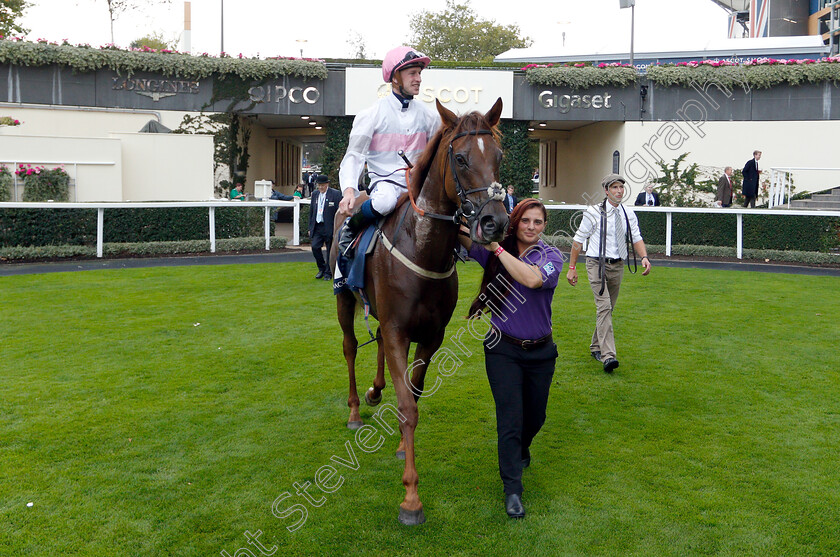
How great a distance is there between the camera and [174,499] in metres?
3.57

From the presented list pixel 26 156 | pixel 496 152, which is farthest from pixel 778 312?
pixel 26 156

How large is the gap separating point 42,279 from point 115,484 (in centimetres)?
744

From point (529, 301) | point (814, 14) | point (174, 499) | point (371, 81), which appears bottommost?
point (174, 499)

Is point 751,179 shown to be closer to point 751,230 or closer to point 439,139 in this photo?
point 751,230

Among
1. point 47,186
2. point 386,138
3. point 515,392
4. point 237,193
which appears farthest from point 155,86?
point 515,392

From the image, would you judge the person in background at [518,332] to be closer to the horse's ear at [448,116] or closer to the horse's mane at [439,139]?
the horse's mane at [439,139]

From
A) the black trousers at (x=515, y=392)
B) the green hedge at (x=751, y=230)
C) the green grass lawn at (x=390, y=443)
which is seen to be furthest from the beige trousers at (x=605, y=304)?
the green hedge at (x=751, y=230)

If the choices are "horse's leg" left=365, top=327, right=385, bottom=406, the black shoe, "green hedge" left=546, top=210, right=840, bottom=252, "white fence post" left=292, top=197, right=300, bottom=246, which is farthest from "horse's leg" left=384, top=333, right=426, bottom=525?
"white fence post" left=292, top=197, right=300, bottom=246

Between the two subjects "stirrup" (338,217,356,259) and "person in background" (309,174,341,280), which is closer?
"stirrup" (338,217,356,259)

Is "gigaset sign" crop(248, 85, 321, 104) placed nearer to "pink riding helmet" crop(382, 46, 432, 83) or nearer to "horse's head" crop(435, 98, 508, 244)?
"pink riding helmet" crop(382, 46, 432, 83)

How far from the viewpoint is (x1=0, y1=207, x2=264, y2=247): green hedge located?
12.1 m

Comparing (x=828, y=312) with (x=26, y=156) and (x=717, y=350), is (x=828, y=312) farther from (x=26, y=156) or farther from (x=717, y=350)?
(x=26, y=156)

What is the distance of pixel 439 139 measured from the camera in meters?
3.47

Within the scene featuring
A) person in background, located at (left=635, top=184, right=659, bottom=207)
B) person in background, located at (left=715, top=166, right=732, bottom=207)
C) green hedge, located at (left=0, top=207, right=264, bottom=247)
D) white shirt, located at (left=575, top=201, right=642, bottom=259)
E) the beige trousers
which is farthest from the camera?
person in background, located at (left=715, top=166, right=732, bottom=207)
